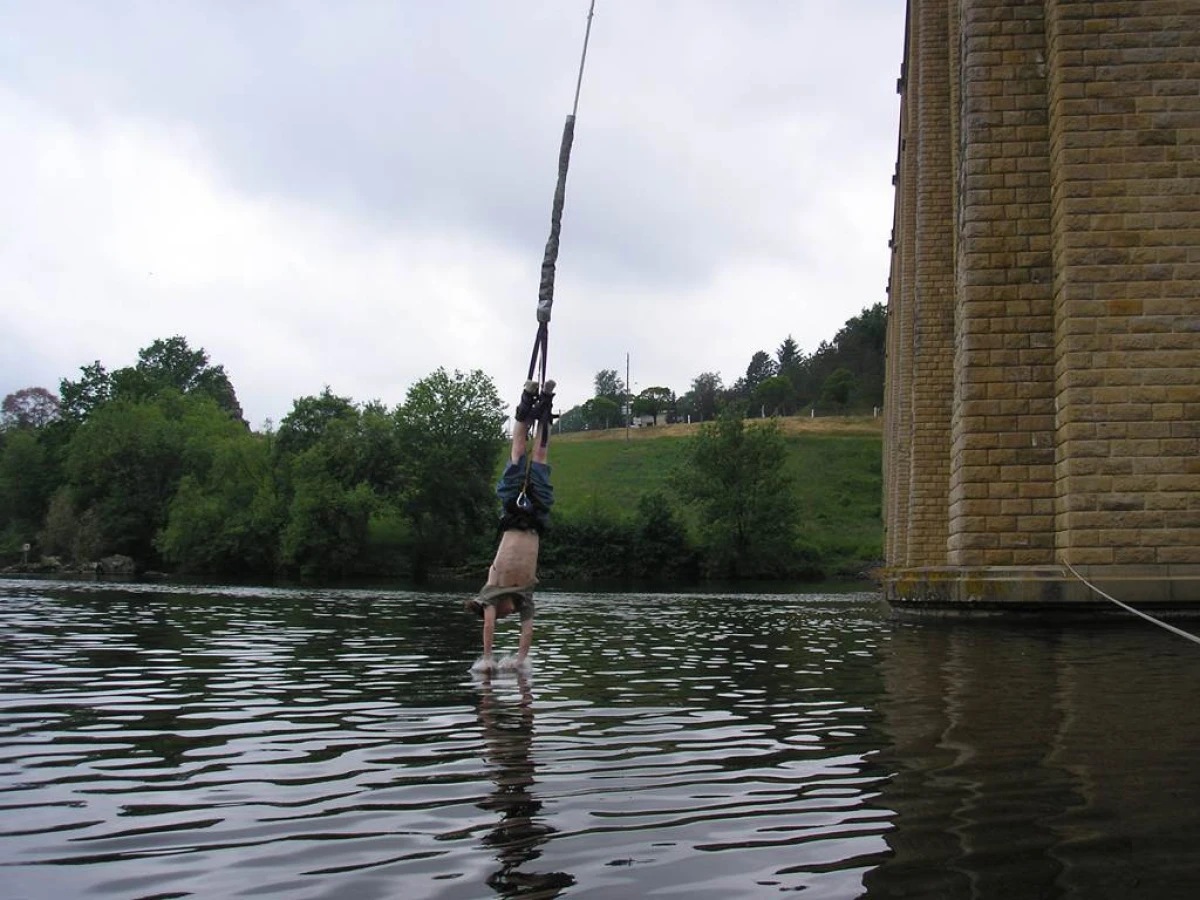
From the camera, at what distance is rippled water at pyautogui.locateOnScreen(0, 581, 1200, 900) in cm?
326

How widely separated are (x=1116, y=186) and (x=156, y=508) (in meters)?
73.1

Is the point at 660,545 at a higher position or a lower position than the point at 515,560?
lower

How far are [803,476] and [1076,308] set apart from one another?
251 ft

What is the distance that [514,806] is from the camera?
413 cm

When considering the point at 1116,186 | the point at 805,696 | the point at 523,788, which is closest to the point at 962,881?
the point at 523,788

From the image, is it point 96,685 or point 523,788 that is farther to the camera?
point 96,685

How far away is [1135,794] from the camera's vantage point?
166 inches

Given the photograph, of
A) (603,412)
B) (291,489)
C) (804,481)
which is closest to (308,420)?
(291,489)

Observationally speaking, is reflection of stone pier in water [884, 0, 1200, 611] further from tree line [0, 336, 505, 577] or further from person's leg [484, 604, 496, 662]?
tree line [0, 336, 505, 577]

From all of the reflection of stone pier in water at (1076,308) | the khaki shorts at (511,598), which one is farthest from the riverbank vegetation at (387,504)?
the khaki shorts at (511,598)

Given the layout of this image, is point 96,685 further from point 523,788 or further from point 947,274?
point 947,274

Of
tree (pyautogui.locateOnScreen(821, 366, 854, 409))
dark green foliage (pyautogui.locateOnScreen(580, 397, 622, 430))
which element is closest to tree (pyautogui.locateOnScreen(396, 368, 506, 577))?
tree (pyautogui.locateOnScreen(821, 366, 854, 409))

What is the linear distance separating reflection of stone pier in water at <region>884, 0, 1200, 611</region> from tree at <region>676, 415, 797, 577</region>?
5689cm

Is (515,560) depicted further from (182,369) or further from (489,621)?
(182,369)
